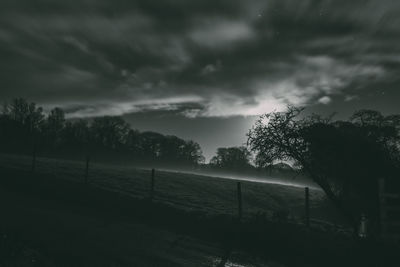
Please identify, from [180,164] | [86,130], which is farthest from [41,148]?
[180,164]

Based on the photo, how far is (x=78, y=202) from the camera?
15.5m

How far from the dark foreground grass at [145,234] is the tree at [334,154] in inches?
194

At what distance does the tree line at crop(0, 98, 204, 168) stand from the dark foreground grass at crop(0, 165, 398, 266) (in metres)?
53.5

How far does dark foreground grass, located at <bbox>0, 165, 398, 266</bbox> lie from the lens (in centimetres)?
787

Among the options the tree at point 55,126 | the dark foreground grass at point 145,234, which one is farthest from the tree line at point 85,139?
the dark foreground grass at point 145,234

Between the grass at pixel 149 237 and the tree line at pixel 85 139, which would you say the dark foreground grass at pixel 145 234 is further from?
the tree line at pixel 85 139

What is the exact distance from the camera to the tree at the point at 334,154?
55.7 ft

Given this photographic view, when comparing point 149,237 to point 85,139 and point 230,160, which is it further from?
point 230,160

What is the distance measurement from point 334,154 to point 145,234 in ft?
38.9

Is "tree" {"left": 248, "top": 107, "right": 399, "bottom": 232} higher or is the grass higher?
"tree" {"left": 248, "top": 107, "right": 399, "bottom": 232}

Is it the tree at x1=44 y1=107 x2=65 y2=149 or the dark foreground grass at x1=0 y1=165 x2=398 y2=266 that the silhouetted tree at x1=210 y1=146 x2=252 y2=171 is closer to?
the tree at x1=44 y1=107 x2=65 y2=149

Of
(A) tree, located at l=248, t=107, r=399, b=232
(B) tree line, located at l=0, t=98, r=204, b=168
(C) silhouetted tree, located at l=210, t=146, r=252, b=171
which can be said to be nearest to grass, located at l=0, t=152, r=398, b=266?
(A) tree, located at l=248, t=107, r=399, b=232

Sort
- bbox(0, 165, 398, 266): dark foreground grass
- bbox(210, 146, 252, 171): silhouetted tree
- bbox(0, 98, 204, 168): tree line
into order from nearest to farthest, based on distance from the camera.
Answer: bbox(0, 165, 398, 266): dark foreground grass < bbox(0, 98, 204, 168): tree line < bbox(210, 146, 252, 171): silhouetted tree

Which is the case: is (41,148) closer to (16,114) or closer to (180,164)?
(16,114)
